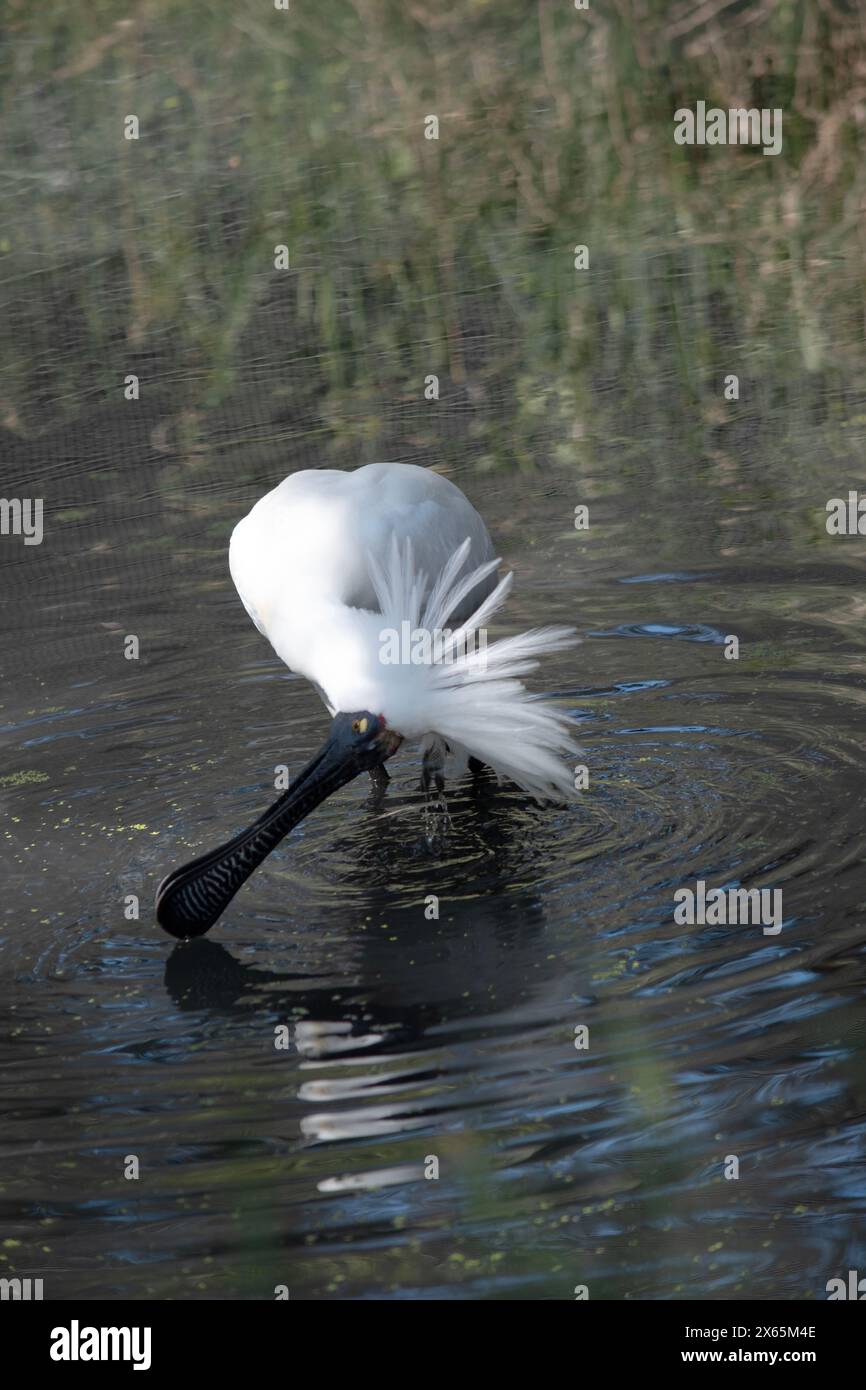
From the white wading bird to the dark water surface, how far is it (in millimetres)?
209

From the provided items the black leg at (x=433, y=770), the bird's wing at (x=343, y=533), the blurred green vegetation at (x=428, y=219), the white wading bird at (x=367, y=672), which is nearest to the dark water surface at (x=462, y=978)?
the black leg at (x=433, y=770)

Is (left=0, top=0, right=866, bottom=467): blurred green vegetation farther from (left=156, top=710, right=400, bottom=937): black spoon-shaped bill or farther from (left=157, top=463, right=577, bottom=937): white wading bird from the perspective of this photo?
(left=156, top=710, right=400, bottom=937): black spoon-shaped bill

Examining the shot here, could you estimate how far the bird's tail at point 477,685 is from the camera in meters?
5.39

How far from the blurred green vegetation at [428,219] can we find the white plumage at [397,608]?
Result: 118 inches

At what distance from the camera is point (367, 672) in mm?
5391

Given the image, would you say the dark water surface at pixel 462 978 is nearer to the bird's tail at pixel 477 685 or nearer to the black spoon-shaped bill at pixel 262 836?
the black spoon-shaped bill at pixel 262 836

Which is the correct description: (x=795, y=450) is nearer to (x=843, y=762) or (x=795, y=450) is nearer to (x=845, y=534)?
(x=845, y=534)

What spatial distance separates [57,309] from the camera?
11.2 m

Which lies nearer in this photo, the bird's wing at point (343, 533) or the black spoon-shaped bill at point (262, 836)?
the black spoon-shaped bill at point (262, 836)

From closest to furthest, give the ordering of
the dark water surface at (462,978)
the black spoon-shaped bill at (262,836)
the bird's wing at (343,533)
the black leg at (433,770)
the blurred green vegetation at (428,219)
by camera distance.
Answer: the dark water surface at (462,978) < the black spoon-shaped bill at (262,836) < the bird's wing at (343,533) < the black leg at (433,770) < the blurred green vegetation at (428,219)

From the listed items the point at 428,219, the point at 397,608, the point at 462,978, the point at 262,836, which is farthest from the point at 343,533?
the point at 428,219

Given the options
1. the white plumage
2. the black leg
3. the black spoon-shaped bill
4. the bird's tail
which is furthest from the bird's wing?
the black spoon-shaped bill

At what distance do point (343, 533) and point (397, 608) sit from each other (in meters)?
0.60

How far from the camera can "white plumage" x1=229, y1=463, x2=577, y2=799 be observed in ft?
17.7
